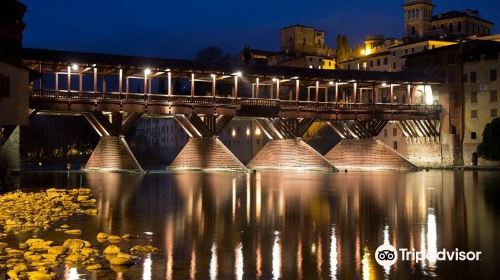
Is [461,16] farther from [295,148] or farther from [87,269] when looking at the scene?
[87,269]

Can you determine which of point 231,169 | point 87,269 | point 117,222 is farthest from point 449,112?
point 87,269

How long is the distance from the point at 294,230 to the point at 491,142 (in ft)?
191

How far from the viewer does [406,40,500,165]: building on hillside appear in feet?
247

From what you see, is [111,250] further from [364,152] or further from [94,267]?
[364,152]

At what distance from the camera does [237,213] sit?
24.8 meters

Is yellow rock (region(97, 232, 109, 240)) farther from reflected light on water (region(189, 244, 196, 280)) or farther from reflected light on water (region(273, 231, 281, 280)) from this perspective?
reflected light on water (region(273, 231, 281, 280))

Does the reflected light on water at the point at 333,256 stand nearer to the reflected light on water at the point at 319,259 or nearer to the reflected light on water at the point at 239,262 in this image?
the reflected light on water at the point at 319,259

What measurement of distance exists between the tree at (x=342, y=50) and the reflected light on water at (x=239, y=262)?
12674 cm

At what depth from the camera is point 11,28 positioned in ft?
143

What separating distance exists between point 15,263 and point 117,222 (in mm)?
7618

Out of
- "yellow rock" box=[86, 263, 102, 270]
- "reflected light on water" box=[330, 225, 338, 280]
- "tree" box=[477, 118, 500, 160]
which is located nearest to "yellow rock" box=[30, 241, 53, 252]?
"yellow rock" box=[86, 263, 102, 270]

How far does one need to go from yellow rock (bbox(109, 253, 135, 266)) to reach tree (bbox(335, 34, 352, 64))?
12898 cm

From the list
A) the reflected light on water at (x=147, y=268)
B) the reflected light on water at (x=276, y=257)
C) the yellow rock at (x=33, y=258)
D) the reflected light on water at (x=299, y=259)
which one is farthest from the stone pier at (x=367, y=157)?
the yellow rock at (x=33, y=258)

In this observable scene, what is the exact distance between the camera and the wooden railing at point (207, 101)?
56.6 meters
